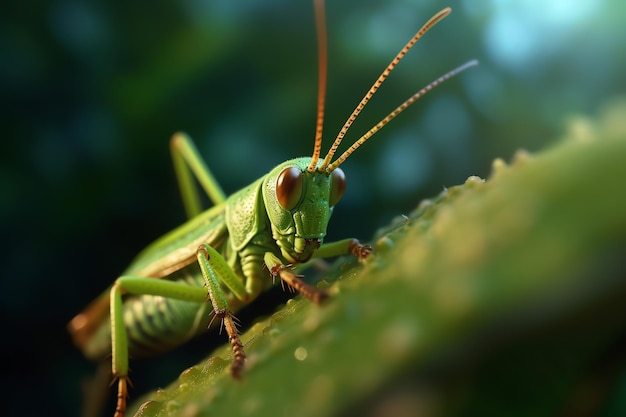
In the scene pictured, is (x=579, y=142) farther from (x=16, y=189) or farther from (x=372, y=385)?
(x=16, y=189)

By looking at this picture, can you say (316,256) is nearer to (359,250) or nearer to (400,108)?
(359,250)

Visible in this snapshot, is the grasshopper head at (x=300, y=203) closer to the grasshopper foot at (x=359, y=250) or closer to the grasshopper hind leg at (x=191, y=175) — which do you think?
the grasshopper foot at (x=359, y=250)

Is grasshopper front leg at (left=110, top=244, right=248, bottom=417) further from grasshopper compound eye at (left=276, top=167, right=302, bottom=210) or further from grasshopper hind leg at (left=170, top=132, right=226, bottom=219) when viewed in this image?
grasshopper hind leg at (left=170, top=132, right=226, bottom=219)

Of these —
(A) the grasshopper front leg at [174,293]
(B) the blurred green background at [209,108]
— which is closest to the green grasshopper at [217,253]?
(A) the grasshopper front leg at [174,293]

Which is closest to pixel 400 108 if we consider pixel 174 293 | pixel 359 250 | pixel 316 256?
pixel 359 250

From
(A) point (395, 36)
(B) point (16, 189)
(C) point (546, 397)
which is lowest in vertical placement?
(C) point (546, 397)

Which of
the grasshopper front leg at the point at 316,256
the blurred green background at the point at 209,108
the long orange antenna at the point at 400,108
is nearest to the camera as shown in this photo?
the grasshopper front leg at the point at 316,256

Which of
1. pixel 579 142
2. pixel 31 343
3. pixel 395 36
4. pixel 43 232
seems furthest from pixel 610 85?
pixel 31 343
